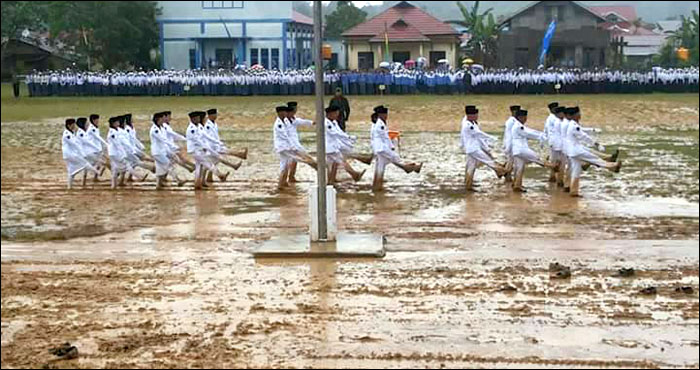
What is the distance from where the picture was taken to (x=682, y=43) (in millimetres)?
32250

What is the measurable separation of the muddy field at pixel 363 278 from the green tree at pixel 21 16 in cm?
232

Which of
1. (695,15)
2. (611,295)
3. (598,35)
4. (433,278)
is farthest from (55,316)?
(695,15)

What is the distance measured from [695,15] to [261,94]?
48.4ft

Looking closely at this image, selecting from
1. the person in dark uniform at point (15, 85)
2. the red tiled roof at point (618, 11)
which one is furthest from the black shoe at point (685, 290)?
the red tiled roof at point (618, 11)

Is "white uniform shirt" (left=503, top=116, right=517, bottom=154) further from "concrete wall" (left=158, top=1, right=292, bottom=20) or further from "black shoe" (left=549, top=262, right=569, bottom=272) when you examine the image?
"black shoe" (left=549, top=262, right=569, bottom=272)

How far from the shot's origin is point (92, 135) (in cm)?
1758

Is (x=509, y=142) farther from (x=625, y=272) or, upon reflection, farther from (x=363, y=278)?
(x=363, y=278)

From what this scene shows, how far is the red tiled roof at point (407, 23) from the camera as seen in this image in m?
36.6

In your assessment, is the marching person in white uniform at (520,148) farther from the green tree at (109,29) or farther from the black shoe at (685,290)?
the black shoe at (685,290)

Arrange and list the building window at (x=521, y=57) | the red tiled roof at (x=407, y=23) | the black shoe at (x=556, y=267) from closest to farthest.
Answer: the black shoe at (x=556, y=267) < the building window at (x=521, y=57) < the red tiled roof at (x=407, y=23)

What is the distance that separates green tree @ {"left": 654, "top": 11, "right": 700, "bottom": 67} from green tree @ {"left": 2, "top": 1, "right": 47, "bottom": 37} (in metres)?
24.7

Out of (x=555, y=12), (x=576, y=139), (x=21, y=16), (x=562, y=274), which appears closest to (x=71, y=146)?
(x=576, y=139)

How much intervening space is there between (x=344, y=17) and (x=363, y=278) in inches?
1839

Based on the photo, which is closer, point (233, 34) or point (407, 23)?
point (233, 34)
